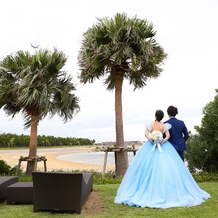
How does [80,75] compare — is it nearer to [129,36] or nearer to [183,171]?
[129,36]

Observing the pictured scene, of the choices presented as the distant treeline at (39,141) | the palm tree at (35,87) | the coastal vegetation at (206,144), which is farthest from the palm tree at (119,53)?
the distant treeline at (39,141)

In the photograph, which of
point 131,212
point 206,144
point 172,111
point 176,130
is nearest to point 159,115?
point 172,111

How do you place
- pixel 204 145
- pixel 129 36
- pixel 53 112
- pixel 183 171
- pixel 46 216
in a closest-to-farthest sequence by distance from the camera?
1. pixel 46 216
2. pixel 183 171
3. pixel 204 145
4. pixel 129 36
5. pixel 53 112

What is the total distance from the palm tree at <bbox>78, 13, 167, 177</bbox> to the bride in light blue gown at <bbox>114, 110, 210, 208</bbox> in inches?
239

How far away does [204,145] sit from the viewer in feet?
36.8

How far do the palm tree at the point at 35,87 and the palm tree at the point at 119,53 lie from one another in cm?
120

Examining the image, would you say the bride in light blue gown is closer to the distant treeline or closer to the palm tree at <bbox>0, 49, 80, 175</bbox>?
the palm tree at <bbox>0, 49, 80, 175</bbox>

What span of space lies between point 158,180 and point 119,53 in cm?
719

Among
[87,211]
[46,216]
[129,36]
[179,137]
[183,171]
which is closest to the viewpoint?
[46,216]

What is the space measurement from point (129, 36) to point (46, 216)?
8652mm

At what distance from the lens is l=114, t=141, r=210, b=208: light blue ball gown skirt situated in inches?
222

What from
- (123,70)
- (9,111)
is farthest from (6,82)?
(123,70)

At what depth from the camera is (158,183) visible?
18.7 ft

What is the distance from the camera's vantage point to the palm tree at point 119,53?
11961 millimetres
